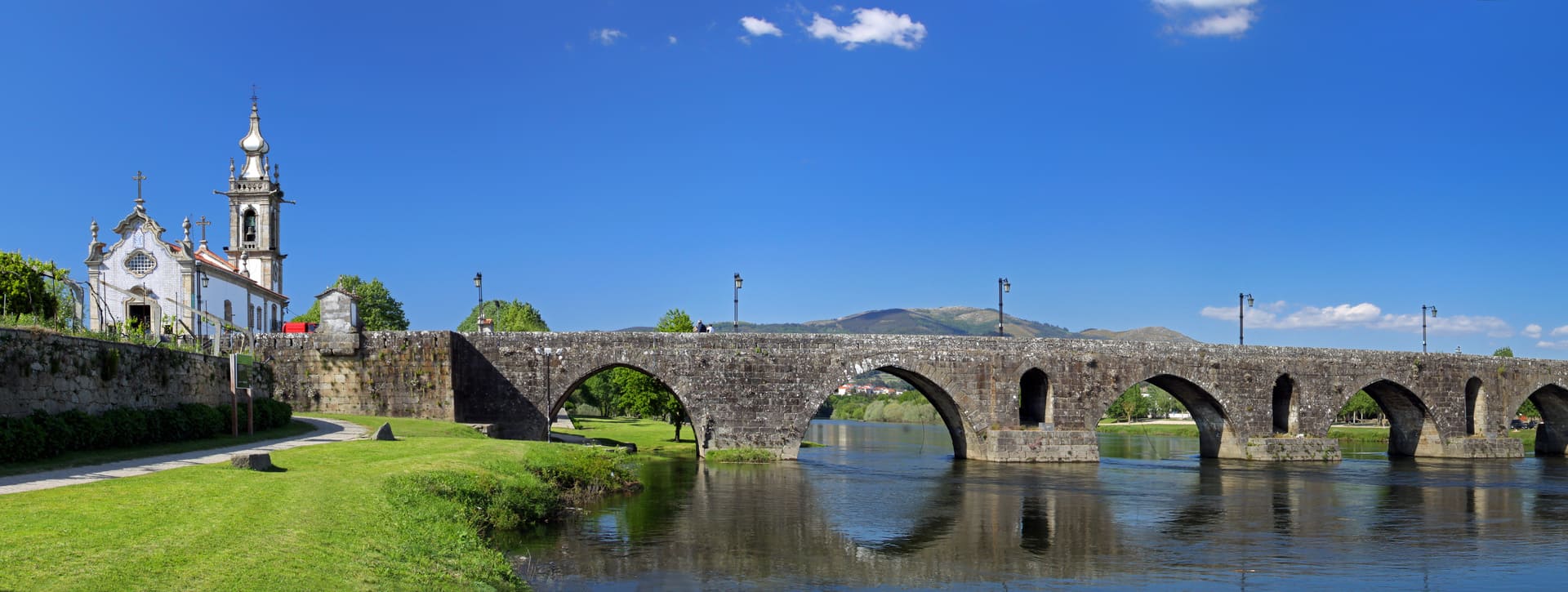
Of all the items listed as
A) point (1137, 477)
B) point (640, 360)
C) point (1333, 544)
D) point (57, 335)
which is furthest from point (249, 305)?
point (1333, 544)

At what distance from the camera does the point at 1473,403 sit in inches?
2282

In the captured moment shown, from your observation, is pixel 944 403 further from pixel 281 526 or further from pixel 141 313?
pixel 141 313

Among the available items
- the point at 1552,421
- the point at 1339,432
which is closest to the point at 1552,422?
the point at 1552,421

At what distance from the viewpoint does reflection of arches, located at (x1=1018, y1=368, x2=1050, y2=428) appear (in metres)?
46.2

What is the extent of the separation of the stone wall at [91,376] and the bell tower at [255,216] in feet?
125

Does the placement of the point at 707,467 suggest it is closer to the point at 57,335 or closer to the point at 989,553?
the point at 989,553

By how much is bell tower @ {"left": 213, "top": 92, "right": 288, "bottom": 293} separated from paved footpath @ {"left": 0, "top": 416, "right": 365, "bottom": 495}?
127 feet

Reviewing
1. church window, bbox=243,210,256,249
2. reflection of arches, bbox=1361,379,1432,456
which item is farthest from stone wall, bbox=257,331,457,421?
reflection of arches, bbox=1361,379,1432,456

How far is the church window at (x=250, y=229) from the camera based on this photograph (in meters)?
63.6

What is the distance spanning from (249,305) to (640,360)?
26033 mm

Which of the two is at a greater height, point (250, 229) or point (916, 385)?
point (250, 229)

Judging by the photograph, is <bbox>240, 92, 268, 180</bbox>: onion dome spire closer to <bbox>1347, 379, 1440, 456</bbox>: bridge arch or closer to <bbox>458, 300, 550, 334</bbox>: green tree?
<bbox>458, 300, 550, 334</bbox>: green tree

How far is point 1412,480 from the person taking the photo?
42.1 meters

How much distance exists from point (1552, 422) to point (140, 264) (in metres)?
74.1
